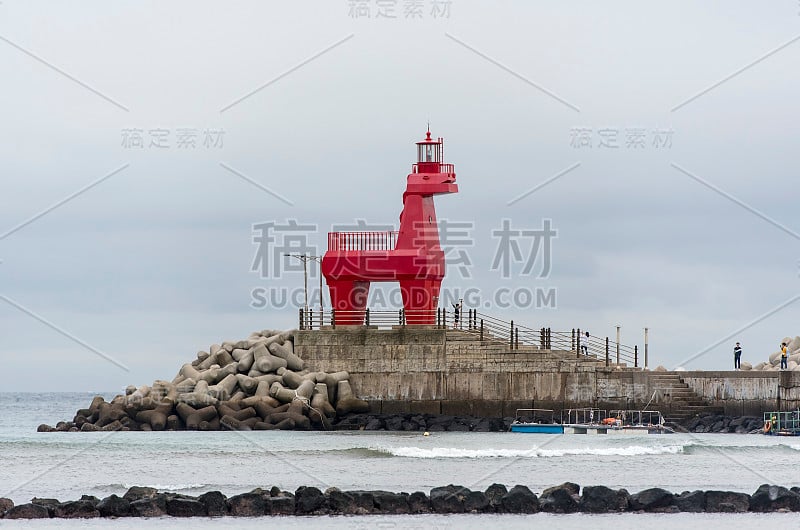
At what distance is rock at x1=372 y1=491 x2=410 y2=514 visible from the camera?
23281 mm

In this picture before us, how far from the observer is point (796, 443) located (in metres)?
35.5

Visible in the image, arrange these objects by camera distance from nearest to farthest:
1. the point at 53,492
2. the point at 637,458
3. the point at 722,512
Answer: the point at 722,512 < the point at 53,492 < the point at 637,458

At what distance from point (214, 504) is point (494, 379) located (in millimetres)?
18258

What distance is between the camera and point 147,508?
23.1m

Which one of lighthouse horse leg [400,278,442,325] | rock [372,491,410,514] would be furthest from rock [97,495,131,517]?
lighthouse horse leg [400,278,442,325]

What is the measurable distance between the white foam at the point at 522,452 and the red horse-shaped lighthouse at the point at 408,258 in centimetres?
902

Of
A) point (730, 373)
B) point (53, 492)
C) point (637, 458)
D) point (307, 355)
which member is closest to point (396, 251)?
point (307, 355)

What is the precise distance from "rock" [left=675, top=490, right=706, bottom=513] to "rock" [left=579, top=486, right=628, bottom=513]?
864mm

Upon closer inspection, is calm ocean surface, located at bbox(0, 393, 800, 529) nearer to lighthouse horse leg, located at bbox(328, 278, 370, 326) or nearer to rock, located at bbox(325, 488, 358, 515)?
rock, located at bbox(325, 488, 358, 515)

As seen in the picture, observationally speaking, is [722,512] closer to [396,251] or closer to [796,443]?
[796,443]

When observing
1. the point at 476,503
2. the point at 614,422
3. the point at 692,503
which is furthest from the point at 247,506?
the point at 614,422

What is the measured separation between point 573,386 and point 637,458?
8.47 metres

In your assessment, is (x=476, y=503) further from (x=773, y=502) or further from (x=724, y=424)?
(x=724, y=424)

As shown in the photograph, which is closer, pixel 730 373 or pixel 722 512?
pixel 722 512
